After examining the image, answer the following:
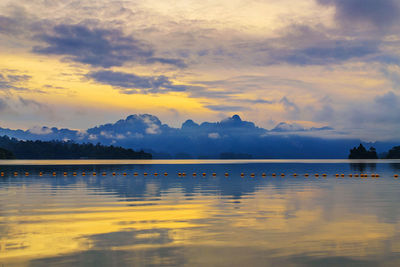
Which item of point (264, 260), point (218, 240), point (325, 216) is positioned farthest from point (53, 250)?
point (325, 216)

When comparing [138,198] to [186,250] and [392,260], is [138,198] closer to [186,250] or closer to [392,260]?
[186,250]

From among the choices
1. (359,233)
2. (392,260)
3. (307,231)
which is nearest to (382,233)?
(359,233)

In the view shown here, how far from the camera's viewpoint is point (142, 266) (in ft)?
59.9

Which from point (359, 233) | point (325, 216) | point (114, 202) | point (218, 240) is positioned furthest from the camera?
point (114, 202)

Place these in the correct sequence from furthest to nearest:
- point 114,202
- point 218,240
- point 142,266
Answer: point 114,202
point 218,240
point 142,266

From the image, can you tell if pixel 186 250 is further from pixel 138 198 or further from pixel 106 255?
pixel 138 198

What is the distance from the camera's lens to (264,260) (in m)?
19.4

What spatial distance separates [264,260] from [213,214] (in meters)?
14.8

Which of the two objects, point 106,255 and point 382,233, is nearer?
point 106,255

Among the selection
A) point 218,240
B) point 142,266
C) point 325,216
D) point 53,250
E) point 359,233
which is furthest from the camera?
point 325,216

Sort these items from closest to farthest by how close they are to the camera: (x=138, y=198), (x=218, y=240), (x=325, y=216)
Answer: (x=218, y=240) < (x=325, y=216) < (x=138, y=198)

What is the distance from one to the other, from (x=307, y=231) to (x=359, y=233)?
303 centimetres

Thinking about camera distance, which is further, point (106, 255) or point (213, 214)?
point (213, 214)

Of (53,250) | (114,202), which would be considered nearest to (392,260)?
(53,250)
